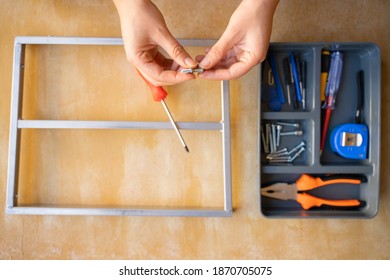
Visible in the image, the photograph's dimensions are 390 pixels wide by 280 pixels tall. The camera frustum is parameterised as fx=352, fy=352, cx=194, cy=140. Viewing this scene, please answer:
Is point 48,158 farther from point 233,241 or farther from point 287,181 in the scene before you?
point 287,181

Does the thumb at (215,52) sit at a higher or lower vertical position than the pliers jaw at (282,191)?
higher

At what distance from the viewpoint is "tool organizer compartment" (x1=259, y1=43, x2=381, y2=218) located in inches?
38.4

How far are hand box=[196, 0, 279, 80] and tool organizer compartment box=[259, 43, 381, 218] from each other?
168 mm

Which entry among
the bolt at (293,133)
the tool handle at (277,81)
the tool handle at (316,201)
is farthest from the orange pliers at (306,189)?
the tool handle at (277,81)

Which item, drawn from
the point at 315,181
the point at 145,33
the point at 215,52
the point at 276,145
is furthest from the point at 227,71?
the point at 315,181

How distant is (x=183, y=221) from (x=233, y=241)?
0.16 m

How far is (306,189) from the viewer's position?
100 centimetres

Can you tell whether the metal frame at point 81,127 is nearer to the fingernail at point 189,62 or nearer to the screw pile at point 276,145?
the screw pile at point 276,145

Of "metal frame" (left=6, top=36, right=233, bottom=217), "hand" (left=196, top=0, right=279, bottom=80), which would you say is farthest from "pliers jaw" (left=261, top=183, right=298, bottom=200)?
"hand" (left=196, top=0, right=279, bottom=80)

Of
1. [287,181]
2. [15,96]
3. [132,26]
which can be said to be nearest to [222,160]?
[287,181]

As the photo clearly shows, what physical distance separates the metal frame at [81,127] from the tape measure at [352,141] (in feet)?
1.05

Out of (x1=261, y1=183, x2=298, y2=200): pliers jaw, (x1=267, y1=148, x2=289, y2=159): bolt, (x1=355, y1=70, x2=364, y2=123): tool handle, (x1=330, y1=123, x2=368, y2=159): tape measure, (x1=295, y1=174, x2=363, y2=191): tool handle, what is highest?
(x1=355, y1=70, x2=364, y2=123): tool handle

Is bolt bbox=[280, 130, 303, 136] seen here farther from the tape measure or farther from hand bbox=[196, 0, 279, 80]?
hand bbox=[196, 0, 279, 80]

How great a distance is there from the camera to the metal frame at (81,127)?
99 centimetres
